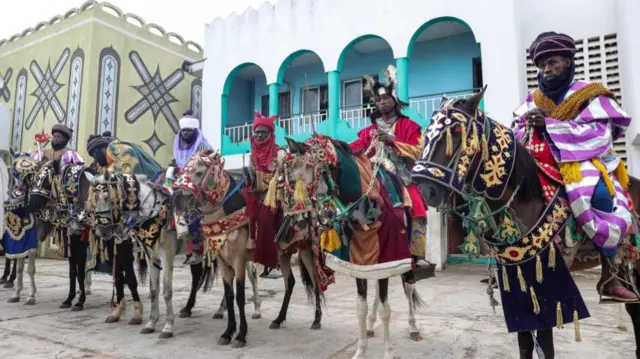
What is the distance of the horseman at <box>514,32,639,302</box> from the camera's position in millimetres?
2469

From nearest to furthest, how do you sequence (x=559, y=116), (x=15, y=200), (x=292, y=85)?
1. (x=559, y=116)
2. (x=15, y=200)
3. (x=292, y=85)

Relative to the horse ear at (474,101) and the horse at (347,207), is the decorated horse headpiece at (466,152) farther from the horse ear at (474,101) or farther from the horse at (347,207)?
the horse at (347,207)

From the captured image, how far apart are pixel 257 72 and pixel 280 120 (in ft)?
8.38

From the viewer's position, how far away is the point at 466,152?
7.70 feet

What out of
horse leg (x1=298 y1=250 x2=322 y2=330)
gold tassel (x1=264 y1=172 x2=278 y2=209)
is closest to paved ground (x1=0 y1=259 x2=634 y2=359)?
horse leg (x1=298 y1=250 x2=322 y2=330)

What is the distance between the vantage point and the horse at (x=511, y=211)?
237 cm

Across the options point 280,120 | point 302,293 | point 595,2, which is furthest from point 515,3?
point 302,293

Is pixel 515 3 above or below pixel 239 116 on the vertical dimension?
above

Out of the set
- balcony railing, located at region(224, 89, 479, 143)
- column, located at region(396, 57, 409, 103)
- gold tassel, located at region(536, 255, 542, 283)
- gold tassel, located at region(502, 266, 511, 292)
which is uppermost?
column, located at region(396, 57, 409, 103)

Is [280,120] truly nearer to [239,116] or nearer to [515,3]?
[239,116]

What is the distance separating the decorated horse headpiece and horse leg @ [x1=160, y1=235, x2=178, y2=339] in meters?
3.71

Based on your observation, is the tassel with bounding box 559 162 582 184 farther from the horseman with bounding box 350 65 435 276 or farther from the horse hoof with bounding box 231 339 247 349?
the horse hoof with bounding box 231 339 247 349

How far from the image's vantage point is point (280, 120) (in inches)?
517

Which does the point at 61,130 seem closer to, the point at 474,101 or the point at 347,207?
the point at 347,207
